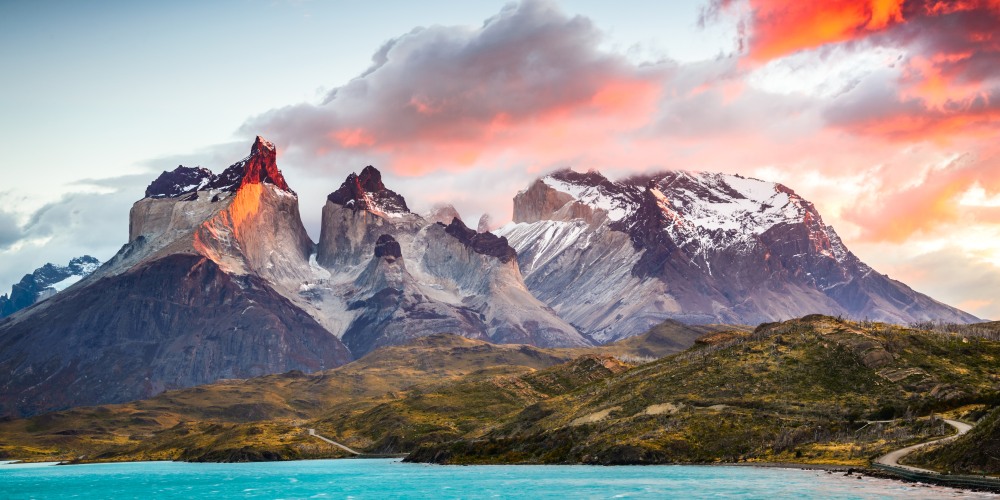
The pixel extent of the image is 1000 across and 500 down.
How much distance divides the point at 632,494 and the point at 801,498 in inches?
1406

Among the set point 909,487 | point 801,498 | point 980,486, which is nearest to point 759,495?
point 801,498

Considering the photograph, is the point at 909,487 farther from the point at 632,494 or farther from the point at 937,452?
the point at 632,494

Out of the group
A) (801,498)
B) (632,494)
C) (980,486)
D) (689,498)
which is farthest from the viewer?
(632,494)

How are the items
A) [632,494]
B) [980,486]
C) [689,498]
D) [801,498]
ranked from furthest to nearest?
[632,494], [689,498], [801,498], [980,486]

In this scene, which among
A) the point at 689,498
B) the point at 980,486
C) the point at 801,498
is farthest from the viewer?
the point at 689,498

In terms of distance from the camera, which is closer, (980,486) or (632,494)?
(980,486)

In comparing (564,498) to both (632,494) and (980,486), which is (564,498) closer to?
(632,494)

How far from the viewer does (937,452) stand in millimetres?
189875

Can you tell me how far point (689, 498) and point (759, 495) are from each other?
11.9 m

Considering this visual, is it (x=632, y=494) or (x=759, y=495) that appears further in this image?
(x=632, y=494)

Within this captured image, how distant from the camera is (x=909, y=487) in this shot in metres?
169

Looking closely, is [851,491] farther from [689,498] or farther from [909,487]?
[689,498]

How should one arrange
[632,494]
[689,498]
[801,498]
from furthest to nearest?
1. [632,494]
2. [689,498]
3. [801,498]

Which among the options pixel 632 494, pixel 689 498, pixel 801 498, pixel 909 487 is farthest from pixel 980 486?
pixel 632 494
